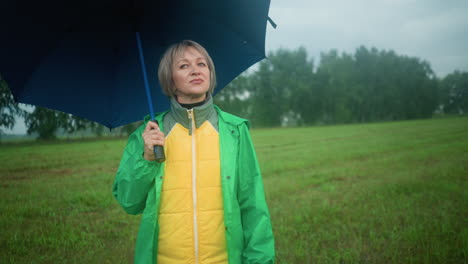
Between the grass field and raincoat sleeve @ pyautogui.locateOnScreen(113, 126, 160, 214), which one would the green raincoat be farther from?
the grass field

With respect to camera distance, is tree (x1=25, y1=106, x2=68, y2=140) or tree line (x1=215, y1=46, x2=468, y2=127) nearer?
tree (x1=25, y1=106, x2=68, y2=140)

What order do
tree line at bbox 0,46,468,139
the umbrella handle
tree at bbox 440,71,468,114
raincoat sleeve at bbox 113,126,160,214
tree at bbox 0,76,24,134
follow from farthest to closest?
tree line at bbox 0,46,468,139 < tree at bbox 440,71,468,114 < tree at bbox 0,76,24,134 < raincoat sleeve at bbox 113,126,160,214 < the umbrella handle

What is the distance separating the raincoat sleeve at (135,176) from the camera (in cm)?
169

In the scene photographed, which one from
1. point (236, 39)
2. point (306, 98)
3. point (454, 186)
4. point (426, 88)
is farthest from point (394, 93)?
point (236, 39)

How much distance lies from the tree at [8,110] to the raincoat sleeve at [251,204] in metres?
3.70

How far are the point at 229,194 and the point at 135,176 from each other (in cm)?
59

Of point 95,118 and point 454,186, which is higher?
point 95,118

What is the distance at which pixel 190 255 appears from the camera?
1.81 metres

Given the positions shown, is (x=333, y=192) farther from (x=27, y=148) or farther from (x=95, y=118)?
(x=27, y=148)

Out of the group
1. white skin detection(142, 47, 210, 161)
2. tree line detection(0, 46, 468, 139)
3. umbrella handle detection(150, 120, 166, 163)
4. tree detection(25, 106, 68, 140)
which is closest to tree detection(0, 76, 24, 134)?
tree detection(25, 106, 68, 140)

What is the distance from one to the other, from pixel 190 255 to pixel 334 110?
67.6m

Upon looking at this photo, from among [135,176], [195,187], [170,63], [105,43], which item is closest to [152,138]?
[135,176]

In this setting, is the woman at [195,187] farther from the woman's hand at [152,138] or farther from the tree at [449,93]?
the tree at [449,93]

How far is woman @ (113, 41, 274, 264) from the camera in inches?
70.3
